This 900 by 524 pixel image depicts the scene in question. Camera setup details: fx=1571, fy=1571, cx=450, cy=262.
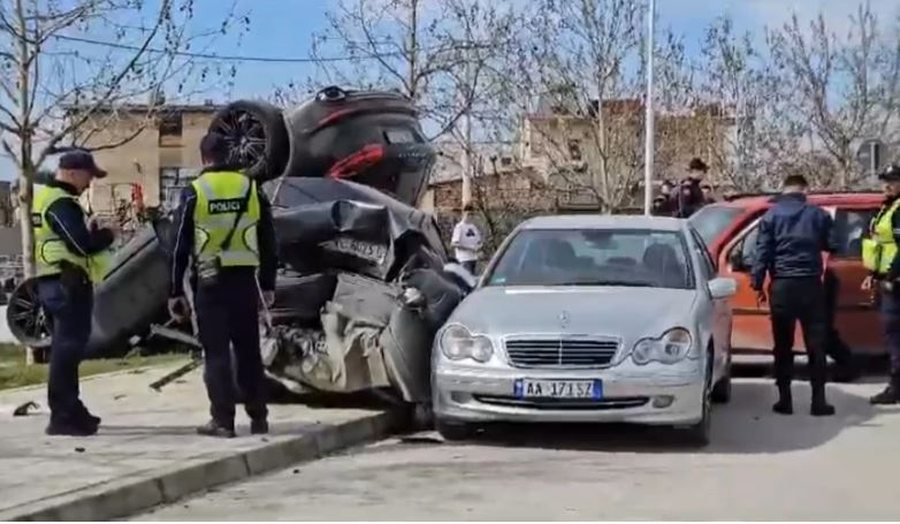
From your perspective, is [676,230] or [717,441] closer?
→ [717,441]

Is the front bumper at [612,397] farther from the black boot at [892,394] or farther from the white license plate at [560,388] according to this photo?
the black boot at [892,394]

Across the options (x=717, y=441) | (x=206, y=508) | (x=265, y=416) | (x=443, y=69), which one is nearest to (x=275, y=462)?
(x=265, y=416)

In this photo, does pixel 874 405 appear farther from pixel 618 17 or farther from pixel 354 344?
pixel 618 17

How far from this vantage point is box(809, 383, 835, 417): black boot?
12172 millimetres

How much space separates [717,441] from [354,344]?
2581 mm

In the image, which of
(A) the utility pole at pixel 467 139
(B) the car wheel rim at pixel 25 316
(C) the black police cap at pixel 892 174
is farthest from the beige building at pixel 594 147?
(C) the black police cap at pixel 892 174

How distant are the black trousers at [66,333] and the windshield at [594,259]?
301 cm

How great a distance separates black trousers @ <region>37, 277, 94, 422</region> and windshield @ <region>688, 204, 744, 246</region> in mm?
6859

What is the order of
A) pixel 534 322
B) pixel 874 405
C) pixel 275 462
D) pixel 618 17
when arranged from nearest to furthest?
pixel 275 462, pixel 534 322, pixel 874 405, pixel 618 17

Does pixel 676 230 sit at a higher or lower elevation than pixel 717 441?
higher

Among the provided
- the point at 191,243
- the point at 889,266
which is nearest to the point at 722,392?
the point at 889,266

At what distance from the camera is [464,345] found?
33.3 ft

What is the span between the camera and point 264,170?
13.1 m

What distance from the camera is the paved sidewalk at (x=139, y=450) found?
7645mm
